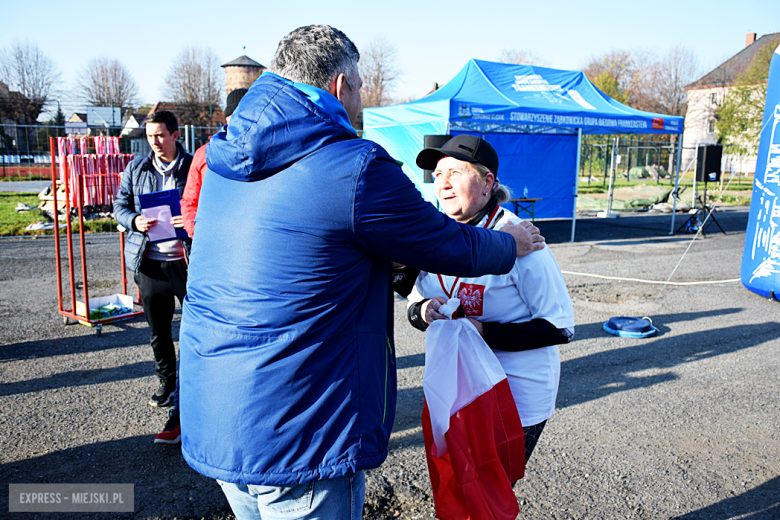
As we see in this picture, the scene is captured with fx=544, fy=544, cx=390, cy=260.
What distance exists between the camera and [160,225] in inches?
149

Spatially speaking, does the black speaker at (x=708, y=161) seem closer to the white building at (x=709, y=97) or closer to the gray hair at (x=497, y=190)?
the gray hair at (x=497, y=190)

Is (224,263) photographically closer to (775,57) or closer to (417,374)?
(417,374)

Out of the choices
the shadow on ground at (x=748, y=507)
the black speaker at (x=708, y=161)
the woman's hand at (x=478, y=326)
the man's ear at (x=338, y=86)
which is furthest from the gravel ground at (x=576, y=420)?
the black speaker at (x=708, y=161)

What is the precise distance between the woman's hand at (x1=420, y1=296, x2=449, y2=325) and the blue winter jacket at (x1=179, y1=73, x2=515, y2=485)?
24.6 inches

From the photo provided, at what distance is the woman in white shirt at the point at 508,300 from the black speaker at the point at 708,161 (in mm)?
13509

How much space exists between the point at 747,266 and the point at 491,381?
7627 millimetres

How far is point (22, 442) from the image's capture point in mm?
3508

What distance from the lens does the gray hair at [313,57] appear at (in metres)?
1.41

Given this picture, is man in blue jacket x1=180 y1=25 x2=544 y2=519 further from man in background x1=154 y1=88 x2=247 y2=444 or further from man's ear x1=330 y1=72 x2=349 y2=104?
man in background x1=154 y1=88 x2=247 y2=444

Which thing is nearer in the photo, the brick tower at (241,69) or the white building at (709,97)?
the white building at (709,97)

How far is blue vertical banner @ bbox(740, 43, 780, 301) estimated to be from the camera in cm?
714


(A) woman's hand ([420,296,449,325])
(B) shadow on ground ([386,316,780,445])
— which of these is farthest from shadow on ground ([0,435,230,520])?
(A) woman's hand ([420,296,449,325])

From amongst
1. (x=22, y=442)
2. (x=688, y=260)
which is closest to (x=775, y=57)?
(x=688, y=260)

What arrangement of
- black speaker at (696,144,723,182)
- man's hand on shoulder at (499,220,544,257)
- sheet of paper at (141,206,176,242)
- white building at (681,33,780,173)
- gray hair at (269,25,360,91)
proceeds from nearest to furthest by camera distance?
gray hair at (269,25,360,91)
man's hand on shoulder at (499,220,544,257)
sheet of paper at (141,206,176,242)
black speaker at (696,144,723,182)
white building at (681,33,780,173)
